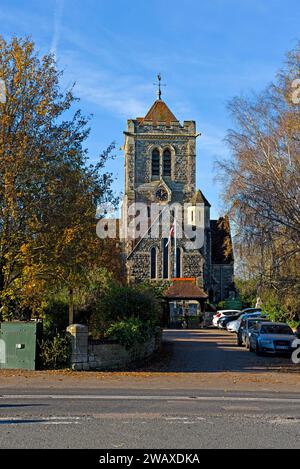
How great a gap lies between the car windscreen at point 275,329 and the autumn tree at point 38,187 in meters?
8.34

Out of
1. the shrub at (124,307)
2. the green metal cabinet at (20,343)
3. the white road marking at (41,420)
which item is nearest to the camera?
the white road marking at (41,420)

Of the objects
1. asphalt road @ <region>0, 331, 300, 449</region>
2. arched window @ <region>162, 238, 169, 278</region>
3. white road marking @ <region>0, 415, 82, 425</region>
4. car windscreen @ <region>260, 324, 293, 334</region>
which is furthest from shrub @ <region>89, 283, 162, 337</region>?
arched window @ <region>162, 238, 169, 278</region>

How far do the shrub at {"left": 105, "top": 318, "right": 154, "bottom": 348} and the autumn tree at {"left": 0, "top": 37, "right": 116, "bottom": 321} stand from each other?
2.38 m

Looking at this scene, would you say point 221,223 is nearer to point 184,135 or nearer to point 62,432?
point 62,432

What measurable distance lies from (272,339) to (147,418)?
48.1 feet

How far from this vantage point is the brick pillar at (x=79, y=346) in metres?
18.0

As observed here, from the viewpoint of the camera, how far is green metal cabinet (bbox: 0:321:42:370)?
1794cm

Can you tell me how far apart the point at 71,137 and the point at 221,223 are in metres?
7.02

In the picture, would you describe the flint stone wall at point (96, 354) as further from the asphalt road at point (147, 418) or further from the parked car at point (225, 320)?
the parked car at point (225, 320)

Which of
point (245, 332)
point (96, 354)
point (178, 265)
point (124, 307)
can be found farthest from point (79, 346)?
point (178, 265)

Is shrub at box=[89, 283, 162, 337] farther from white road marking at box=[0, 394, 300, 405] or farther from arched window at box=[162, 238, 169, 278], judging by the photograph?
arched window at box=[162, 238, 169, 278]

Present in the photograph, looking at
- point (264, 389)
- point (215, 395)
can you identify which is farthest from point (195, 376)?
point (215, 395)

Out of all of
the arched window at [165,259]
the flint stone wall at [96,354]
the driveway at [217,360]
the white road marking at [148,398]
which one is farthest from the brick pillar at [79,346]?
the arched window at [165,259]

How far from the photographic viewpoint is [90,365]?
1823cm
